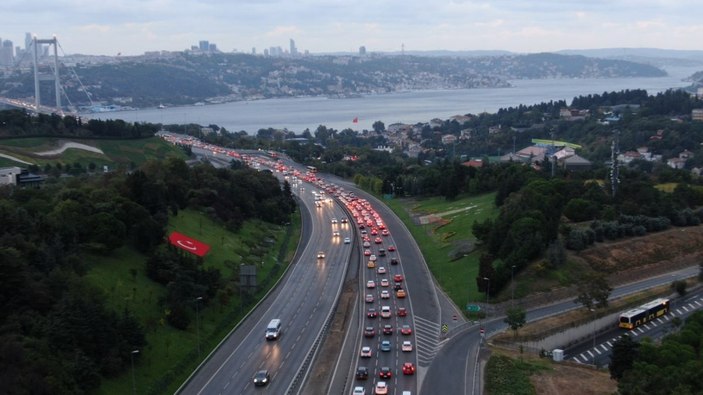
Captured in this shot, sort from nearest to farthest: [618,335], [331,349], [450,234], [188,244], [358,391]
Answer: [358,391], [331,349], [618,335], [188,244], [450,234]

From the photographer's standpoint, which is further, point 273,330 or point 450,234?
point 450,234

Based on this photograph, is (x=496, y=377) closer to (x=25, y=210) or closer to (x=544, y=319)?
(x=544, y=319)

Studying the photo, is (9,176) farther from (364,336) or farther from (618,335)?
(618,335)

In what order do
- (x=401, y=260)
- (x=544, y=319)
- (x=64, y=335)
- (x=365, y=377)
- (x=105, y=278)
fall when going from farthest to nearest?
(x=401, y=260)
(x=544, y=319)
(x=105, y=278)
(x=365, y=377)
(x=64, y=335)

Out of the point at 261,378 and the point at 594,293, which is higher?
the point at 594,293

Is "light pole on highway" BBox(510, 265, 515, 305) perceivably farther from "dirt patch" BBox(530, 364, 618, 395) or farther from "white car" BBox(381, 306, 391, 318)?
"dirt patch" BBox(530, 364, 618, 395)

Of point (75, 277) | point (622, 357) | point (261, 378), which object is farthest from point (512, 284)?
point (75, 277)

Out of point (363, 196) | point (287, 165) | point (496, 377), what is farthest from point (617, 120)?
point (496, 377)

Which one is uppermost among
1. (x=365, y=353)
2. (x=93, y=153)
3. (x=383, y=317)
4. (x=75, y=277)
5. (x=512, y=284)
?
(x=93, y=153)

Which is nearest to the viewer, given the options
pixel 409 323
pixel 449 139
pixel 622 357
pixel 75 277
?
pixel 622 357
